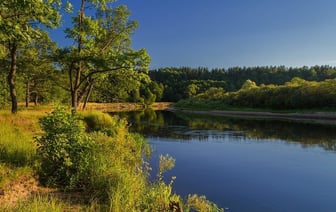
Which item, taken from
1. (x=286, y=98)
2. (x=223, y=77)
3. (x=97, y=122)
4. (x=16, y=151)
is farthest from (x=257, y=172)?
(x=223, y=77)

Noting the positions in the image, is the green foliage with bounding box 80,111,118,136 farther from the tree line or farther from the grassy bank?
the grassy bank

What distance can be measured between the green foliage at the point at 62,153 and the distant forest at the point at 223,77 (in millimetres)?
125594

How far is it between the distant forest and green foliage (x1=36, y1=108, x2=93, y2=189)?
126 m

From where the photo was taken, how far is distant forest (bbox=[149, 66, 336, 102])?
14088cm

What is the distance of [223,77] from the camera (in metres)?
165

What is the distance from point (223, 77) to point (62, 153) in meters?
161

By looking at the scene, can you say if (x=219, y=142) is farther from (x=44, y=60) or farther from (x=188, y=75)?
(x=188, y=75)

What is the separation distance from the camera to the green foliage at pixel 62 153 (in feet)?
25.5

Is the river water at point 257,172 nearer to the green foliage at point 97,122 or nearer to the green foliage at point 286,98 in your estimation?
the green foliage at point 97,122

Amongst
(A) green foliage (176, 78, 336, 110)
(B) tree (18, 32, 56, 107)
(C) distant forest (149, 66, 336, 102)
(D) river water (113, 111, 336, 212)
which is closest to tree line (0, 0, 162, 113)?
(B) tree (18, 32, 56, 107)

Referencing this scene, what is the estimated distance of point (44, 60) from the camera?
20.9 meters

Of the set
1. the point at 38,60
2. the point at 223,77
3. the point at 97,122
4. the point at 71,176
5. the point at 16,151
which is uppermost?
the point at 223,77

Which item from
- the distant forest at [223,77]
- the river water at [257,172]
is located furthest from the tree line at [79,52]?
the distant forest at [223,77]

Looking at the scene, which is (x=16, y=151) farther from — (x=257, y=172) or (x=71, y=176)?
(x=257, y=172)
